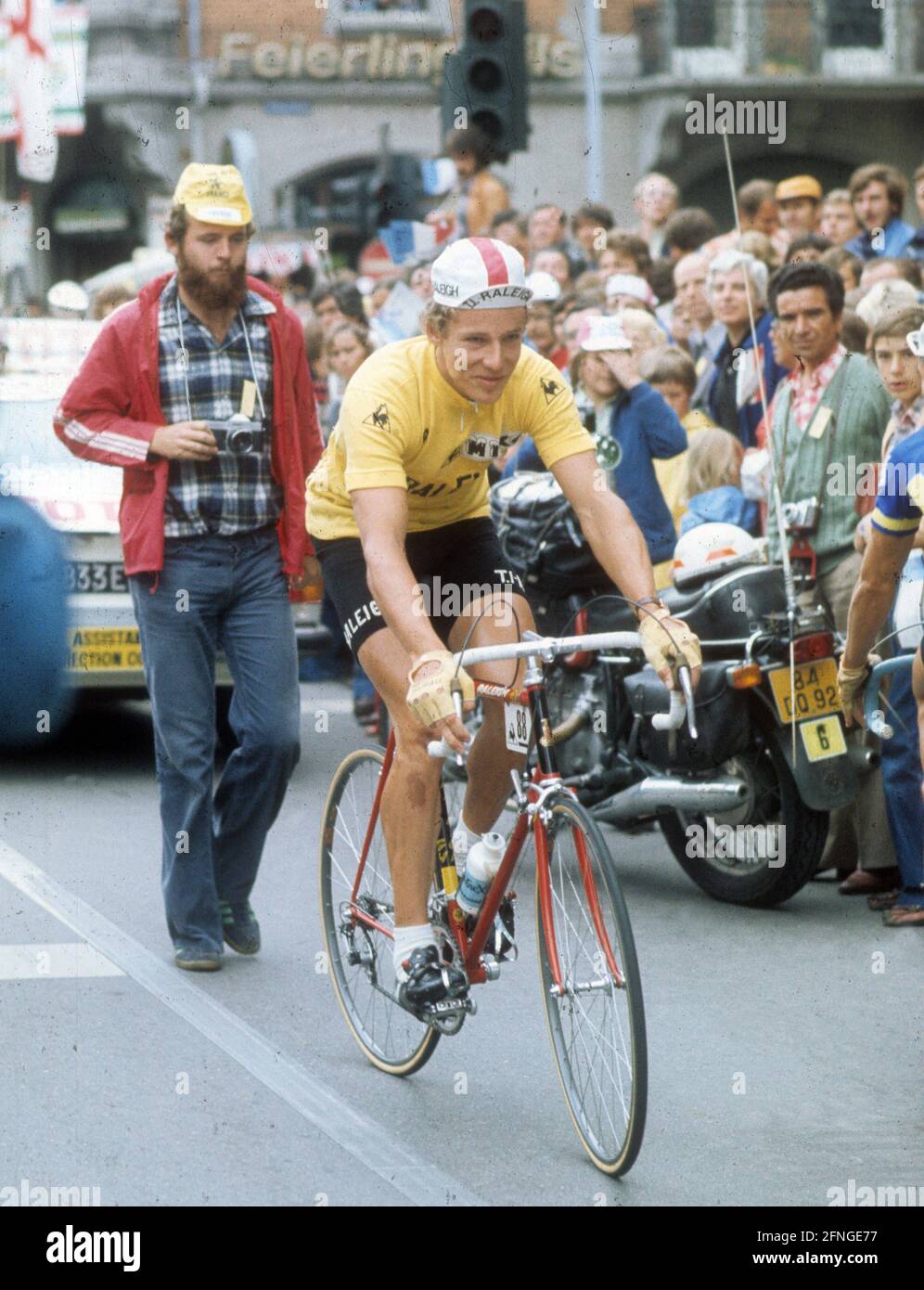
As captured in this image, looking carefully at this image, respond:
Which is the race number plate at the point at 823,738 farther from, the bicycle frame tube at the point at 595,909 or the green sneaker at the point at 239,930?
the bicycle frame tube at the point at 595,909

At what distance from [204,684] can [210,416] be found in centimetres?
80

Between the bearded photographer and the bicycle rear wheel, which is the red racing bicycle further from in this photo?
the bearded photographer

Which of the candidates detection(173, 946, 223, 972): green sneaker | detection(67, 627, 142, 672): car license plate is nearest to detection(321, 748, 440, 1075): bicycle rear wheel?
detection(173, 946, 223, 972): green sneaker

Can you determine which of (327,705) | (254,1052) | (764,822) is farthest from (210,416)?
(327,705)

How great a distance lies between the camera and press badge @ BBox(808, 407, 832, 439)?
8289 mm

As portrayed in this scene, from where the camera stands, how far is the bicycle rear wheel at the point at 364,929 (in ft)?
19.3

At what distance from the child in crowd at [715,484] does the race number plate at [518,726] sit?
3.81 metres

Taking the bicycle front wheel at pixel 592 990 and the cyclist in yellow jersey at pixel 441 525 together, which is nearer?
the bicycle front wheel at pixel 592 990

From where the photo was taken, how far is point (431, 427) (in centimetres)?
547

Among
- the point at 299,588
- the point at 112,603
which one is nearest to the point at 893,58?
the point at 112,603

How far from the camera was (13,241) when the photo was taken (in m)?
28.7

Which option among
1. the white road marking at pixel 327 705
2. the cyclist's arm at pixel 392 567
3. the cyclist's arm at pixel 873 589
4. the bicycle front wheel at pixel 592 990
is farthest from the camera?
the white road marking at pixel 327 705

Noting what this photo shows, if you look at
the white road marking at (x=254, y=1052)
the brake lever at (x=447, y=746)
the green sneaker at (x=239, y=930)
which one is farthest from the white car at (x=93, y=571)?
the brake lever at (x=447, y=746)

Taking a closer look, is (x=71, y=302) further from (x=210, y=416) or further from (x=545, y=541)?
(x=210, y=416)
